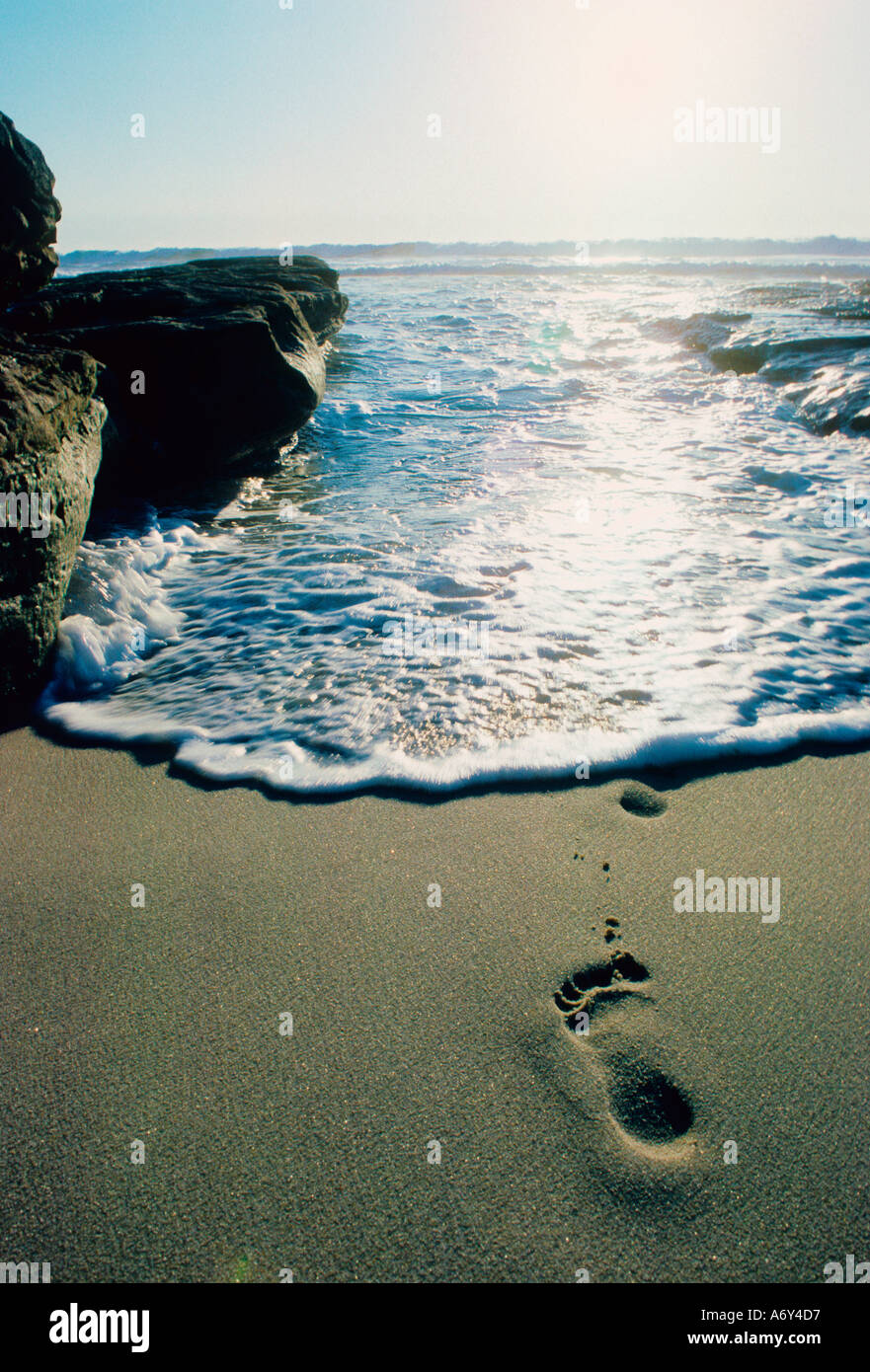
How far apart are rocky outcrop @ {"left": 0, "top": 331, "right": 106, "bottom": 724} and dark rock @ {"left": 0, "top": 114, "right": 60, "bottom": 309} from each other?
7.95ft

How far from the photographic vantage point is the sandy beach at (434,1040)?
1.44 metres

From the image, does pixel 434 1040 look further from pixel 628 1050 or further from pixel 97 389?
pixel 97 389

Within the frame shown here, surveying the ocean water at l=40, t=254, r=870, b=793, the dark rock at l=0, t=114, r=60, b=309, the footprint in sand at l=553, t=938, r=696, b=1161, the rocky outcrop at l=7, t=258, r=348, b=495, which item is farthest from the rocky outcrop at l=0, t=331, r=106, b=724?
the footprint in sand at l=553, t=938, r=696, b=1161

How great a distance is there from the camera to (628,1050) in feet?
5.79

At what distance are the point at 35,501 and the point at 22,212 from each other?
12.9 ft

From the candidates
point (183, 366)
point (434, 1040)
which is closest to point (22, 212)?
point (183, 366)

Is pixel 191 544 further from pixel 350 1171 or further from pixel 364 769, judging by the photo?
pixel 350 1171

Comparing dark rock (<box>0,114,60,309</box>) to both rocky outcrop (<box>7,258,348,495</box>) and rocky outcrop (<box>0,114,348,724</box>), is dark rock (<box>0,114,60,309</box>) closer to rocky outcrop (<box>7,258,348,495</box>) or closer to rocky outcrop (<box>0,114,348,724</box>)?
rocky outcrop (<box>0,114,348,724</box>)

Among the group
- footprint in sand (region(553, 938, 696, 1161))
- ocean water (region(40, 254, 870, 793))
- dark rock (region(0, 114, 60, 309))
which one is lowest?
footprint in sand (region(553, 938, 696, 1161))

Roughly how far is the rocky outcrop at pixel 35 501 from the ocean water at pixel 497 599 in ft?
0.73

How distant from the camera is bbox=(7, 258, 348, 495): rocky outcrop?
232 inches

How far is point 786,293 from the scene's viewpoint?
1908cm

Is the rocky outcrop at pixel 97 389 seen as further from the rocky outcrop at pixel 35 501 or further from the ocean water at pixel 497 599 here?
the ocean water at pixel 497 599
